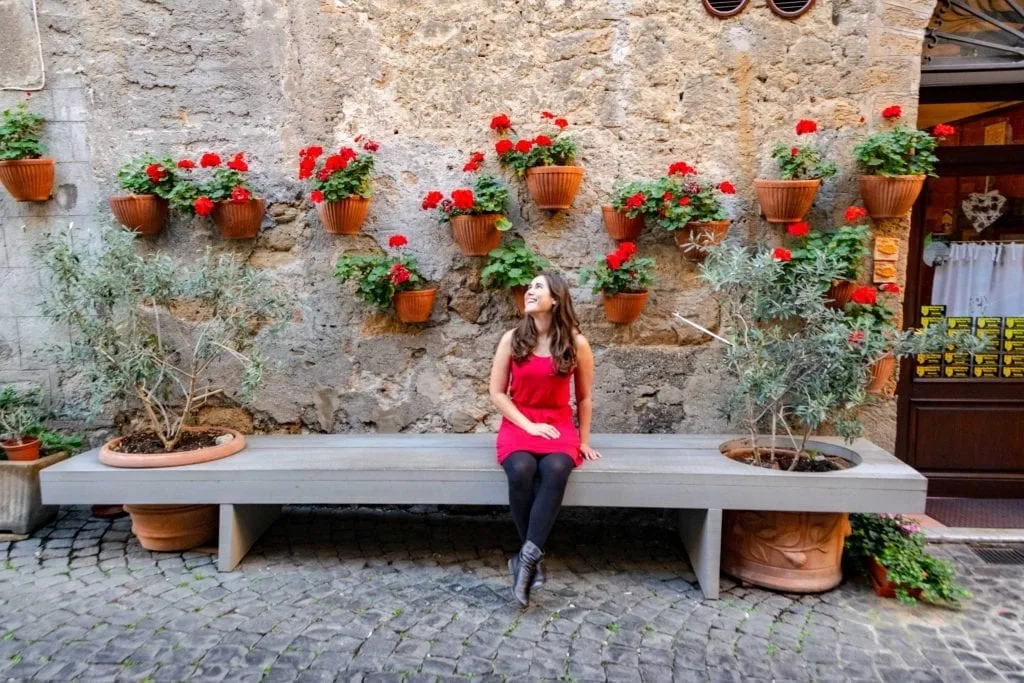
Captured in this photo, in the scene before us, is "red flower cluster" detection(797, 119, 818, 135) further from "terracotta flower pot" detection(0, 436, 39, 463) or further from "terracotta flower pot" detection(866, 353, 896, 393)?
"terracotta flower pot" detection(0, 436, 39, 463)

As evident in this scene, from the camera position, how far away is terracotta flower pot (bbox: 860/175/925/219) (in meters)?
3.45

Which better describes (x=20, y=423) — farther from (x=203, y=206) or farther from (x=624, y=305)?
(x=624, y=305)

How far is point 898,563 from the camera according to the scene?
3102 mm

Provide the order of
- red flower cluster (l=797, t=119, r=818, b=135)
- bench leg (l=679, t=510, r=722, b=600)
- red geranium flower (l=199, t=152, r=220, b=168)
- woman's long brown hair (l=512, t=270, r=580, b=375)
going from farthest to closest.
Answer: red geranium flower (l=199, t=152, r=220, b=168) < red flower cluster (l=797, t=119, r=818, b=135) < woman's long brown hair (l=512, t=270, r=580, b=375) < bench leg (l=679, t=510, r=722, b=600)

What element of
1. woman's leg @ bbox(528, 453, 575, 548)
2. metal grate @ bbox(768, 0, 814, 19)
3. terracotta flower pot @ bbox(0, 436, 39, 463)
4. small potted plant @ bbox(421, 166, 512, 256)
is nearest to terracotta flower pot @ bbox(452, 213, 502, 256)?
small potted plant @ bbox(421, 166, 512, 256)

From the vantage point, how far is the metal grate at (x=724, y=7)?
368 cm

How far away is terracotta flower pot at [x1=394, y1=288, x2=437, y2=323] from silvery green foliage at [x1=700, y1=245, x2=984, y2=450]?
1486mm

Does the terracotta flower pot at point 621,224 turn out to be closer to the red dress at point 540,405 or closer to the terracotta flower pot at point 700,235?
the terracotta flower pot at point 700,235

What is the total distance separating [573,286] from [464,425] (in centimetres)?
102

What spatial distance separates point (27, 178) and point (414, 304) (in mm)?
2290

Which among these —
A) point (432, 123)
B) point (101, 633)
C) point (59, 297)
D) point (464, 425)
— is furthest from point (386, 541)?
point (432, 123)

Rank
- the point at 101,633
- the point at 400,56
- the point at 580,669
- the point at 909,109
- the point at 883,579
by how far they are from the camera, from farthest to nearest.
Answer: the point at 400,56 → the point at 909,109 → the point at 883,579 → the point at 101,633 → the point at 580,669

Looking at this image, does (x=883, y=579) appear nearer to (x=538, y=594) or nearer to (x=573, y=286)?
(x=538, y=594)

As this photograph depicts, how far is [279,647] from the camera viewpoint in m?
2.67
